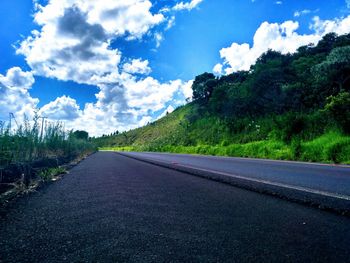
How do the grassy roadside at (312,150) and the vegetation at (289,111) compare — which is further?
the vegetation at (289,111)

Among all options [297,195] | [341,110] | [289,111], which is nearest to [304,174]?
[297,195]

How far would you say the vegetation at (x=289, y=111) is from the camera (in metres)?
16.5

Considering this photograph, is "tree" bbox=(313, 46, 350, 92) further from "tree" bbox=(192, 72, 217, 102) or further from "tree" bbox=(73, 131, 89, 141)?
"tree" bbox=(192, 72, 217, 102)

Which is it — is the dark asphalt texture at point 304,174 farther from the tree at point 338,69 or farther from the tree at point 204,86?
the tree at point 204,86

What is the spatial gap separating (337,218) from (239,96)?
4337 cm

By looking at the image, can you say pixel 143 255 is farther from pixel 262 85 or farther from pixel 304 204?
pixel 262 85

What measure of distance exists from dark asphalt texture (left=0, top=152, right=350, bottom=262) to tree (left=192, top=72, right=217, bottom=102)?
66892 millimetres

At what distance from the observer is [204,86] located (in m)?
71.0

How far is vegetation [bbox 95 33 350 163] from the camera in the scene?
54.0 ft

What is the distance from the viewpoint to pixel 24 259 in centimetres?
223

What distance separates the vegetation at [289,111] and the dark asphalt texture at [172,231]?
11.4 meters

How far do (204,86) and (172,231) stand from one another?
227 ft

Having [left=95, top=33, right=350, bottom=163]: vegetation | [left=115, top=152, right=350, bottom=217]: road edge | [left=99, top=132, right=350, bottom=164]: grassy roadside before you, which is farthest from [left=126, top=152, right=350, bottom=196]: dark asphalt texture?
[left=95, top=33, right=350, bottom=163]: vegetation

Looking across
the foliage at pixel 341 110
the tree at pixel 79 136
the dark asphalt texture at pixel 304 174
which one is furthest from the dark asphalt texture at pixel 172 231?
the tree at pixel 79 136
